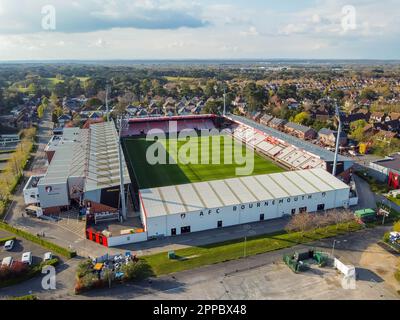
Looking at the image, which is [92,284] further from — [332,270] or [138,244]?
[332,270]

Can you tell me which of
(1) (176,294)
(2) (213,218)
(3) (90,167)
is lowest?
(1) (176,294)

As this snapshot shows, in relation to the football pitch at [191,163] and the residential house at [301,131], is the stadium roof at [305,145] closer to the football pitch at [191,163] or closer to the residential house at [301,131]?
the football pitch at [191,163]

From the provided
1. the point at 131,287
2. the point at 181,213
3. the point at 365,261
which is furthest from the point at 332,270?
the point at 131,287

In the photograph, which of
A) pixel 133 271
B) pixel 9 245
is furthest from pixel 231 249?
pixel 9 245

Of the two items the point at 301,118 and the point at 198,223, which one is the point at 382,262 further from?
the point at 301,118

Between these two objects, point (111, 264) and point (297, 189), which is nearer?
point (111, 264)

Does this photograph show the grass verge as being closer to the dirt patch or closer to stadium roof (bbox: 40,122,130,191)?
the dirt patch
